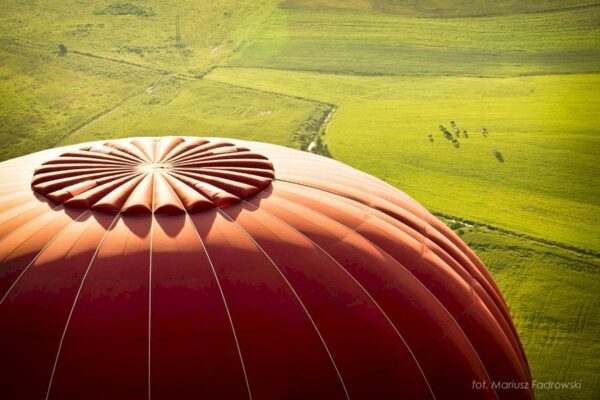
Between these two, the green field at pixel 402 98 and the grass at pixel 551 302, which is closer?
the grass at pixel 551 302

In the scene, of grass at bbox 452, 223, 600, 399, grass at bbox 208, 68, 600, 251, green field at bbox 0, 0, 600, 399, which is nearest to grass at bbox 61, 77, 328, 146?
green field at bbox 0, 0, 600, 399

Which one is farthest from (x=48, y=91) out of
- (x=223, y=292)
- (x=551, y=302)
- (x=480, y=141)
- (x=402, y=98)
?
(x=223, y=292)

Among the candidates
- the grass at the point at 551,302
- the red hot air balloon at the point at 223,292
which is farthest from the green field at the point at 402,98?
the red hot air balloon at the point at 223,292

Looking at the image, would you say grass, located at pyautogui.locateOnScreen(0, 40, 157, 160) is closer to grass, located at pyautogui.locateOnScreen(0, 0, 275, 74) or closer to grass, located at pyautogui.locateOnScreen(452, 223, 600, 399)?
grass, located at pyautogui.locateOnScreen(0, 0, 275, 74)

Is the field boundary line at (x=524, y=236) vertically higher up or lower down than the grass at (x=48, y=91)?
lower down

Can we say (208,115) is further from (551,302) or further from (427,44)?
(551,302)

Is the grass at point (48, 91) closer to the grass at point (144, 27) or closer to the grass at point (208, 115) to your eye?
the grass at point (208, 115)
